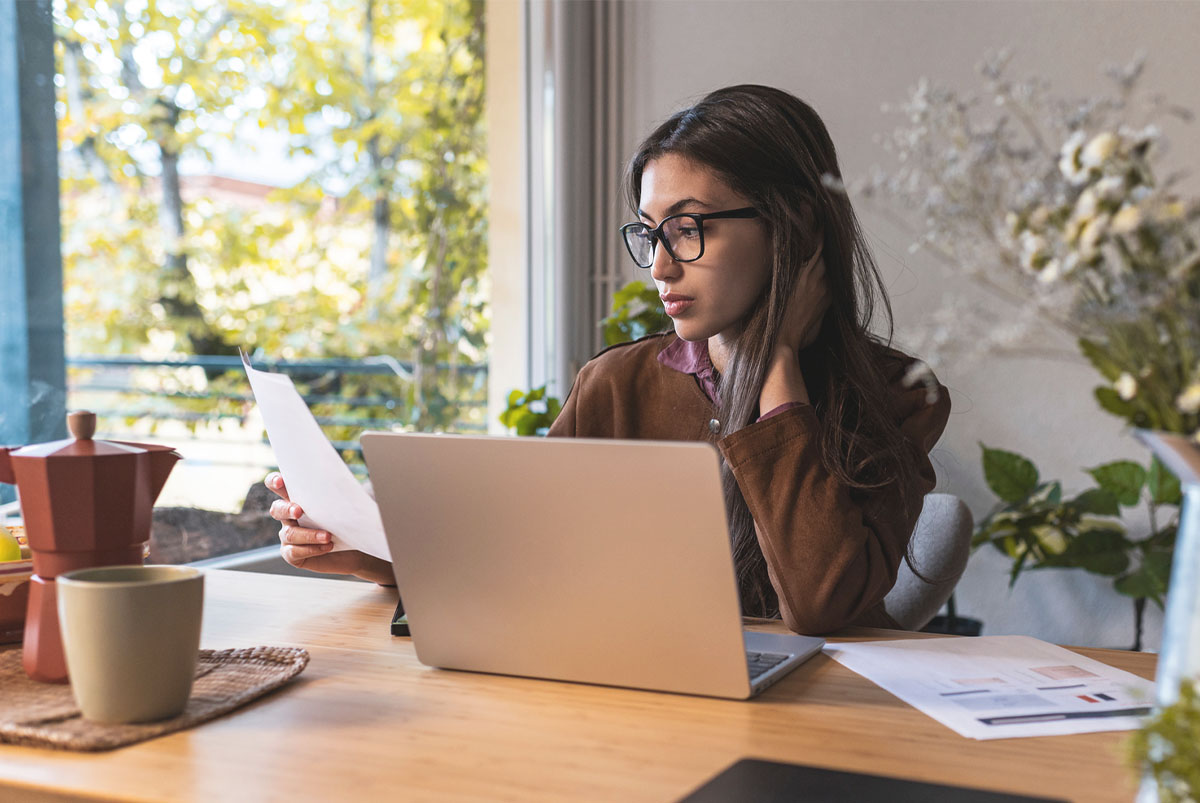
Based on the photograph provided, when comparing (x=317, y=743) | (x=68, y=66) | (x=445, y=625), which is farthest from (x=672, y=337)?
(x=68, y=66)

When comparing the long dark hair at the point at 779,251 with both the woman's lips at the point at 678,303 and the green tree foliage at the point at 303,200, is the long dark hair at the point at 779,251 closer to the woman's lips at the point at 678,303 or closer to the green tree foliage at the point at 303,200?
the woman's lips at the point at 678,303

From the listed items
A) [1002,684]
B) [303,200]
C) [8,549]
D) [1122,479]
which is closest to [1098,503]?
[1122,479]

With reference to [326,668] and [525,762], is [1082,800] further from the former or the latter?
[326,668]

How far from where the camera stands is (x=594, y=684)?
37.6 inches

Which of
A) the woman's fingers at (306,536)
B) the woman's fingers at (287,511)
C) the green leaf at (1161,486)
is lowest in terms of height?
the green leaf at (1161,486)

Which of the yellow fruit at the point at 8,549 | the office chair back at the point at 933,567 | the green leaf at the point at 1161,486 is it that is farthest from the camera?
the green leaf at the point at 1161,486

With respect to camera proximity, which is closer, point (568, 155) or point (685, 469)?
point (685, 469)

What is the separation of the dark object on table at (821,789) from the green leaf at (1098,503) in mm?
2056

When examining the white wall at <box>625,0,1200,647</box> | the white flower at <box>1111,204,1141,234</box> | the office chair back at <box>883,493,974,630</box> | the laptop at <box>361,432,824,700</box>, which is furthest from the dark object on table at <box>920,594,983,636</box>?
the white flower at <box>1111,204,1141,234</box>

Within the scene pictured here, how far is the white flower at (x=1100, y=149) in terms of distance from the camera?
580 mm

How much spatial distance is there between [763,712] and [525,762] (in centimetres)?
22

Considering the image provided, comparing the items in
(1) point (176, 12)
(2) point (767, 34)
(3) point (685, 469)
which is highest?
(1) point (176, 12)

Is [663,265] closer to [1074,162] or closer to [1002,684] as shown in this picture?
[1002,684]

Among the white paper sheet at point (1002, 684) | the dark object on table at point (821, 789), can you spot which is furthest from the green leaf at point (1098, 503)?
the dark object on table at point (821, 789)
